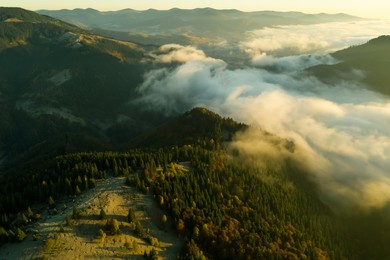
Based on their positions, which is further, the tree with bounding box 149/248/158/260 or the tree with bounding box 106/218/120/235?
the tree with bounding box 106/218/120/235

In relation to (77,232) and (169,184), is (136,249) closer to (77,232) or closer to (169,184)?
(77,232)

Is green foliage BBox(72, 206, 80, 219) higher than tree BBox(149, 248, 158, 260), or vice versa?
green foliage BBox(72, 206, 80, 219)

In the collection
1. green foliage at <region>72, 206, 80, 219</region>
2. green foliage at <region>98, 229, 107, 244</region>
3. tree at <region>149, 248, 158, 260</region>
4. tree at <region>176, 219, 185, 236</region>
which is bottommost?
tree at <region>176, 219, 185, 236</region>

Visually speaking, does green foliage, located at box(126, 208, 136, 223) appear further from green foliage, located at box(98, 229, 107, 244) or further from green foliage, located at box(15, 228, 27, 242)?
green foliage, located at box(15, 228, 27, 242)

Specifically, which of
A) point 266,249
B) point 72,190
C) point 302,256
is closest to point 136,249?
point 72,190

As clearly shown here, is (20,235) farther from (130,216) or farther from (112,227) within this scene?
(130,216)

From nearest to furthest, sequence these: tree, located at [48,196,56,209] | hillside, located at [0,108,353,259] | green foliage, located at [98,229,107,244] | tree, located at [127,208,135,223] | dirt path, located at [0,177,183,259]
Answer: dirt path, located at [0,177,183,259] < hillside, located at [0,108,353,259] < green foliage, located at [98,229,107,244] < tree, located at [127,208,135,223] < tree, located at [48,196,56,209]

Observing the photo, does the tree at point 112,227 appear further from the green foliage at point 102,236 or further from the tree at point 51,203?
the tree at point 51,203

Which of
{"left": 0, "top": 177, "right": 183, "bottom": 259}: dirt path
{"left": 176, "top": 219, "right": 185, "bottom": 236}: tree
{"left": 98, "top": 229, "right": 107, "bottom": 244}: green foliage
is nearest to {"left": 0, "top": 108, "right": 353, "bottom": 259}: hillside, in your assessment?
{"left": 176, "top": 219, "right": 185, "bottom": 236}: tree

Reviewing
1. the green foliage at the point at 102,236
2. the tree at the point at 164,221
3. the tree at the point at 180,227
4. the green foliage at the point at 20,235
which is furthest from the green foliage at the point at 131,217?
the green foliage at the point at 20,235
